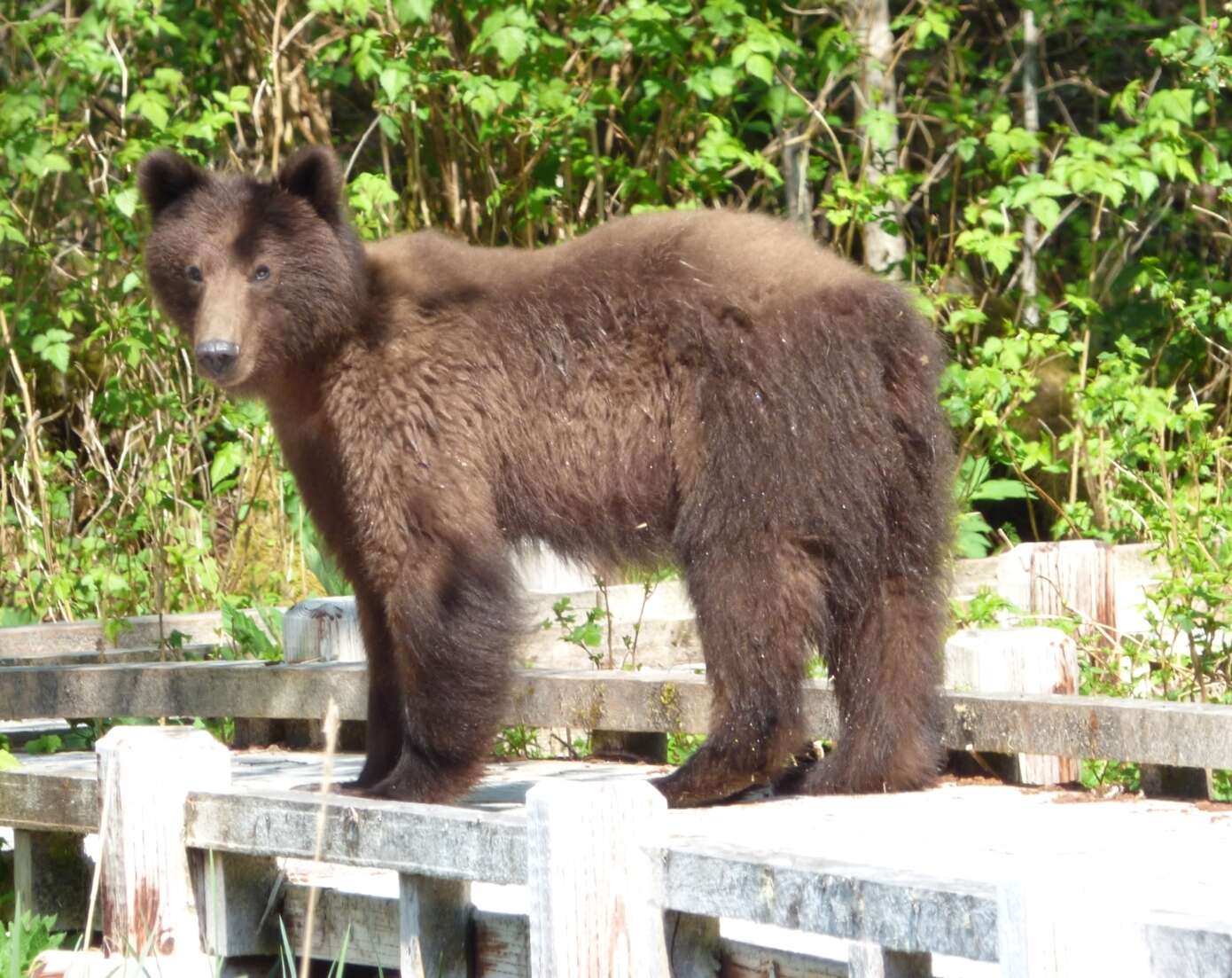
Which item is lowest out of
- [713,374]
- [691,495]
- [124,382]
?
[691,495]

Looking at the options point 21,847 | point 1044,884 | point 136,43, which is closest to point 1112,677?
point 21,847

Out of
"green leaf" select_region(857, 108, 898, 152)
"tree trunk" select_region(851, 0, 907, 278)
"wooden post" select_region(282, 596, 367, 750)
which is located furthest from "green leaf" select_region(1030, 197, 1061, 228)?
"wooden post" select_region(282, 596, 367, 750)

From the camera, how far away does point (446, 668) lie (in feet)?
16.7

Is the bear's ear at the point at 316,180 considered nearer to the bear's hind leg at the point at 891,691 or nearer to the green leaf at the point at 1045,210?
the bear's hind leg at the point at 891,691

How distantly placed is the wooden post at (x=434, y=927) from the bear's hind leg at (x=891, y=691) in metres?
1.66

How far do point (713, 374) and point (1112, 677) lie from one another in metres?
2.20

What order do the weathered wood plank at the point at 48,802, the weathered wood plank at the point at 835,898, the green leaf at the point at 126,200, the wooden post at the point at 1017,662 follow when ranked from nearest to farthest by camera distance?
the weathered wood plank at the point at 835,898 < the weathered wood plank at the point at 48,802 < the wooden post at the point at 1017,662 < the green leaf at the point at 126,200

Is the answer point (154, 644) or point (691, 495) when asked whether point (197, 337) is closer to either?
point (691, 495)

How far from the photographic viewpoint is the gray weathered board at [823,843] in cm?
292

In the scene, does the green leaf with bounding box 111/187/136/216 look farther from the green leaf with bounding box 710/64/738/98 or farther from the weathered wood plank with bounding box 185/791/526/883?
the weathered wood plank with bounding box 185/791/526/883

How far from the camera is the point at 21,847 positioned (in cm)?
537

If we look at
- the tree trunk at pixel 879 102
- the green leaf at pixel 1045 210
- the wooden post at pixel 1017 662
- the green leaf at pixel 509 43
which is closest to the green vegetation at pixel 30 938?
the wooden post at pixel 1017 662

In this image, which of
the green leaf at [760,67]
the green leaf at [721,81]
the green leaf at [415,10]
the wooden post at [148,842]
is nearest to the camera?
the wooden post at [148,842]

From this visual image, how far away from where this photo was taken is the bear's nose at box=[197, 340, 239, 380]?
5227 mm
